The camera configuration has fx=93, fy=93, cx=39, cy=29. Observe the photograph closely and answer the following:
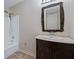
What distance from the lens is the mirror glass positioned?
2.63 metres

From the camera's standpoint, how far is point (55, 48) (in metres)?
1.88

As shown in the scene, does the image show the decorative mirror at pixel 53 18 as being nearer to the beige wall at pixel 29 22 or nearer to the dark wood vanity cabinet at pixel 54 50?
the beige wall at pixel 29 22


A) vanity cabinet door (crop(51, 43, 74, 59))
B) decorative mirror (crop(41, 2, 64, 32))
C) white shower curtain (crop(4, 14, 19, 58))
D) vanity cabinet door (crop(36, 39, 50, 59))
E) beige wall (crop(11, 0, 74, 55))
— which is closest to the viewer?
vanity cabinet door (crop(51, 43, 74, 59))

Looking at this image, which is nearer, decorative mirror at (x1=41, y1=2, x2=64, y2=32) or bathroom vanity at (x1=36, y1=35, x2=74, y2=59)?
bathroom vanity at (x1=36, y1=35, x2=74, y2=59)

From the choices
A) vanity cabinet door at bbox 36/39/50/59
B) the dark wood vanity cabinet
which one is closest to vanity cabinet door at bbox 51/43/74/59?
the dark wood vanity cabinet

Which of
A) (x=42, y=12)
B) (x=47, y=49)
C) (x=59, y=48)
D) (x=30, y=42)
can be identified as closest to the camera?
(x=59, y=48)

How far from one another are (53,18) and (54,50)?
114 centimetres

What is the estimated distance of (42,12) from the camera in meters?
3.12

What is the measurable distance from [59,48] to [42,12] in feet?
5.43

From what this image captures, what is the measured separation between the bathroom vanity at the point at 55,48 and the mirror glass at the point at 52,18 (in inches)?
24.8

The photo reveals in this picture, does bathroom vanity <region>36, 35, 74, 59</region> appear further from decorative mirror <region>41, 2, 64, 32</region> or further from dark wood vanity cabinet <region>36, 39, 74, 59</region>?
decorative mirror <region>41, 2, 64, 32</region>

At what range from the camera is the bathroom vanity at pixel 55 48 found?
163cm
